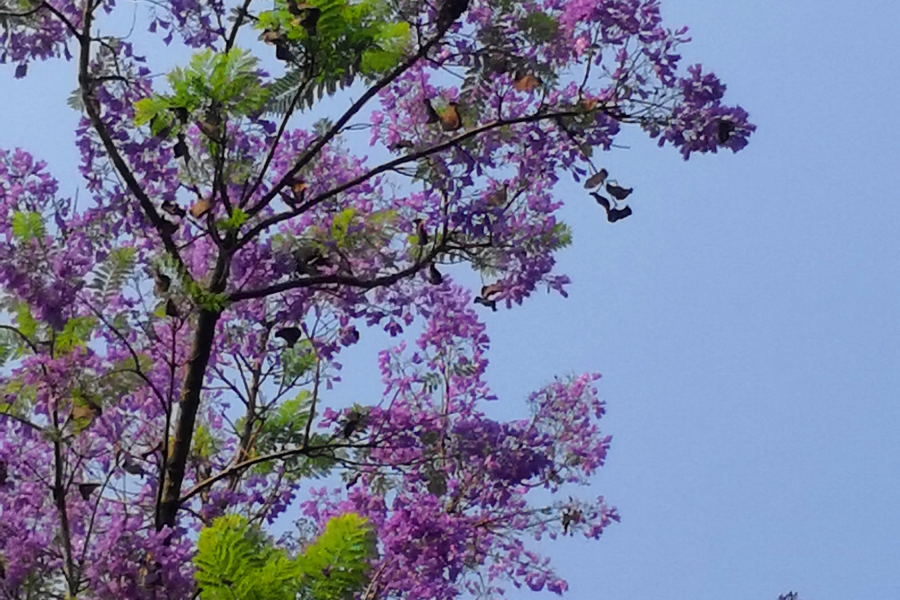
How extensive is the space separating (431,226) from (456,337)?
1.10 metres

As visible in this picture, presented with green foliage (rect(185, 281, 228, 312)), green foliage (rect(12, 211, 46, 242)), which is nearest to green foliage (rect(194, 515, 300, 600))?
green foliage (rect(185, 281, 228, 312))

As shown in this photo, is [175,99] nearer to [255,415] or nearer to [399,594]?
[255,415]

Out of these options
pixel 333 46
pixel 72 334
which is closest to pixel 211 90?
pixel 333 46

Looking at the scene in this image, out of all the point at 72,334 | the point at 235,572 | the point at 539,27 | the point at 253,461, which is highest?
the point at 539,27

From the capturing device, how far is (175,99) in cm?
304

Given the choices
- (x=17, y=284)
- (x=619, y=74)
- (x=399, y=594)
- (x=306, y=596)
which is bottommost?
(x=306, y=596)

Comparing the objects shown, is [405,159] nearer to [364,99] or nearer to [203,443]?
[364,99]

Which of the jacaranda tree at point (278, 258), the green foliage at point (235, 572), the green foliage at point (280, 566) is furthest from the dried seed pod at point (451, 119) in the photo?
the green foliage at point (235, 572)

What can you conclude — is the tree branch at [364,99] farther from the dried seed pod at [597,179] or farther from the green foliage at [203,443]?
the green foliage at [203,443]

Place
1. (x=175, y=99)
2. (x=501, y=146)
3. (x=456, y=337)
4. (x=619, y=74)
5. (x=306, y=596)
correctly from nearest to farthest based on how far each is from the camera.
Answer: (x=306, y=596)
(x=175, y=99)
(x=619, y=74)
(x=501, y=146)
(x=456, y=337)

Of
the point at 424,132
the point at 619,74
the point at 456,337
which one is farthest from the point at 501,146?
the point at 456,337

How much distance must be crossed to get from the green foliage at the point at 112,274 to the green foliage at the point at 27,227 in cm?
22

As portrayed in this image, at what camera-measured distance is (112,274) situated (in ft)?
11.0

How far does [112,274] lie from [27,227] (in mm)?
283
